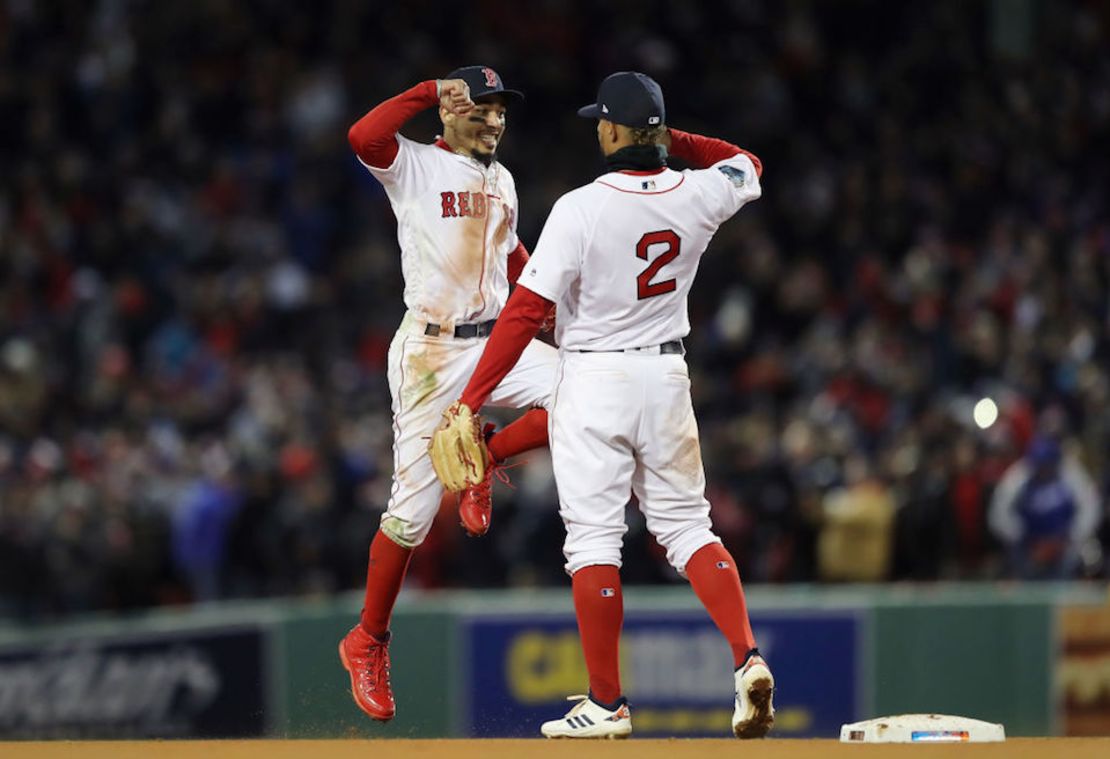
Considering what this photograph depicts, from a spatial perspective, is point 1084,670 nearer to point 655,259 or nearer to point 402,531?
point 402,531

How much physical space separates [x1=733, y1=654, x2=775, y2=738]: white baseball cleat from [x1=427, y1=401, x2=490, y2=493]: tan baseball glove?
1.19m

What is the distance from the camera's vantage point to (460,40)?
19328 millimetres

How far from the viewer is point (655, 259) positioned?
23.7 ft

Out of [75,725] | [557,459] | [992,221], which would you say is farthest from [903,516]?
[557,459]

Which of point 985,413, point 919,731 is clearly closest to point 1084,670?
point 985,413

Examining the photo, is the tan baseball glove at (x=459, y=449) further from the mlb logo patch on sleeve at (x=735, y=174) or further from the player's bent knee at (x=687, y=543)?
the mlb logo patch on sleeve at (x=735, y=174)

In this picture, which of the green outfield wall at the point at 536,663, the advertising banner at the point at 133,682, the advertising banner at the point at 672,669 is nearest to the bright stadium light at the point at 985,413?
the green outfield wall at the point at 536,663

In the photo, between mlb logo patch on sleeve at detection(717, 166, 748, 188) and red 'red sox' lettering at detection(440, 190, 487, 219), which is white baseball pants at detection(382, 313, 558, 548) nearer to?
red 'red sox' lettering at detection(440, 190, 487, 219)

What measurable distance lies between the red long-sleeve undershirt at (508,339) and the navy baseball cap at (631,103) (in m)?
0.70

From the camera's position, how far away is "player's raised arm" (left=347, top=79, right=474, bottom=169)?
7.67 meters

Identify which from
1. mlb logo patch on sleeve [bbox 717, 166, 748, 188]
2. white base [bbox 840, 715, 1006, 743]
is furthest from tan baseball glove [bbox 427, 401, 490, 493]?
white base [bbox 840, 715, 1006, 743]

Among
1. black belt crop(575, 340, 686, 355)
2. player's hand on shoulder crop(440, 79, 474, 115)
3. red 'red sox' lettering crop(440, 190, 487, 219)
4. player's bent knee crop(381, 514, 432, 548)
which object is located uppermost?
player's hand on shoulder crop(440, 79, 474, 115)

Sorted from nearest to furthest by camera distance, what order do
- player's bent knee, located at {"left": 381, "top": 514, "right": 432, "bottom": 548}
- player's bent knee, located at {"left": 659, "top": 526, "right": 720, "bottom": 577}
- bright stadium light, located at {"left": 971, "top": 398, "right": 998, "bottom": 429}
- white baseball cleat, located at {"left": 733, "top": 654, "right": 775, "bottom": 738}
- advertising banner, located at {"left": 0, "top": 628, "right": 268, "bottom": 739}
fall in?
white baseball cleat, located at {"left": 733, "top": 654, "right": 775, "bottom": 738}
player's bent knee, located at {"left": 659, "top": 526, "right": 720, "bottom": 577}
player's bent knee, located at {"left": 381, "top": 514, "right": 432, "bottom": 548}
advertising banner, located at {"left": 0, "top": 628, "right": 268, "bottom": 739}
bright stadium light, located at {"left": 971, "top": 398, "right": 998, "bottom": 429}

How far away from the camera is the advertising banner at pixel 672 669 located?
43.5 feet
